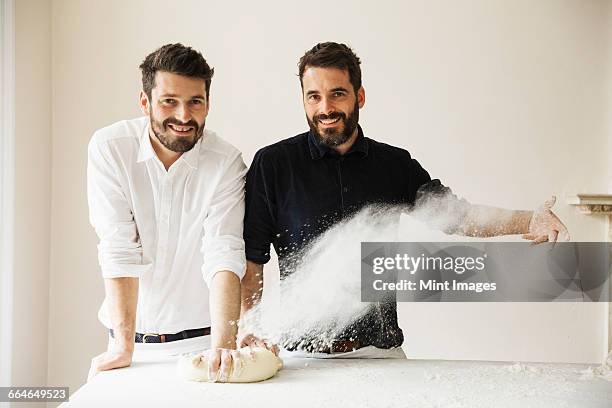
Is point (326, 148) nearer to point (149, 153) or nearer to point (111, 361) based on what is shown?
point (149, 153)

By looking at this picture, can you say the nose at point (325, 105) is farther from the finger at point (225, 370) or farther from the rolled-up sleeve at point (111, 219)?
the finger at point (225, 370)

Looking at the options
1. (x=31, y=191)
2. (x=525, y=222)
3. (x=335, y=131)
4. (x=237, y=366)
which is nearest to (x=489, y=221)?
(x=525, y=222)

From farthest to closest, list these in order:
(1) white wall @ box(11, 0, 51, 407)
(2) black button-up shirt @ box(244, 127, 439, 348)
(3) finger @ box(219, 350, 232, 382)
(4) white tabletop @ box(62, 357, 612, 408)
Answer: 1. (1) white wall @ box(11, 0, 51, 407)
2. (2) black button-up shirt @ box(244, 127, 439, 348)
3. (3) finger @ box(219, 350, 232, 382)
4. (4) white tabletop @ box(62, 357, 612, 408)

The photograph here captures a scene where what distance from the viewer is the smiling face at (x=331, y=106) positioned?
1723mm

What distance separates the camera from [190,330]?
172 centimetres

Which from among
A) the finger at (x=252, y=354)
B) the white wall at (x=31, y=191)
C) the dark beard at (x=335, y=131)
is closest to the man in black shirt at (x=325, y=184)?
the dark beard at (x=335, y=131)

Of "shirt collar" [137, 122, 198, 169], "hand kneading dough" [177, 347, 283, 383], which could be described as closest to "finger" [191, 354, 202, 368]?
"hand kneading dough" [177, 347, 283, 383]

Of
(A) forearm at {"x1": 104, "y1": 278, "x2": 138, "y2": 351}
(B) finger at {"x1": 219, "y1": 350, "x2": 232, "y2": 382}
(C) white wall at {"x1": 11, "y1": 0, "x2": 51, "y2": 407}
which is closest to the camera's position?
(B) finger at {"x1": 219, "y1": 350, "x2": 232, "y2": 382}

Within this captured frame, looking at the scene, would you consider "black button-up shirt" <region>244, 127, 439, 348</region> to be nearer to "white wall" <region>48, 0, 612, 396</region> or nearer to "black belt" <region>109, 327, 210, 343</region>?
"white wall" <region>48, 0, 612, 396</region>

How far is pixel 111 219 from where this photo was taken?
161cm

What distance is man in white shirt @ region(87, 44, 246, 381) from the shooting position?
1.60 m

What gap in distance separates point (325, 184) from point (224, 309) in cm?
39

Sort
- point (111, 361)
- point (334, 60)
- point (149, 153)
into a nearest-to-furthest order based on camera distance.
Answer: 1. point (111, 361)
2. point (149, 153)
3. point (334, 60)

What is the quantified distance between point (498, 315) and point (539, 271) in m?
0.17
